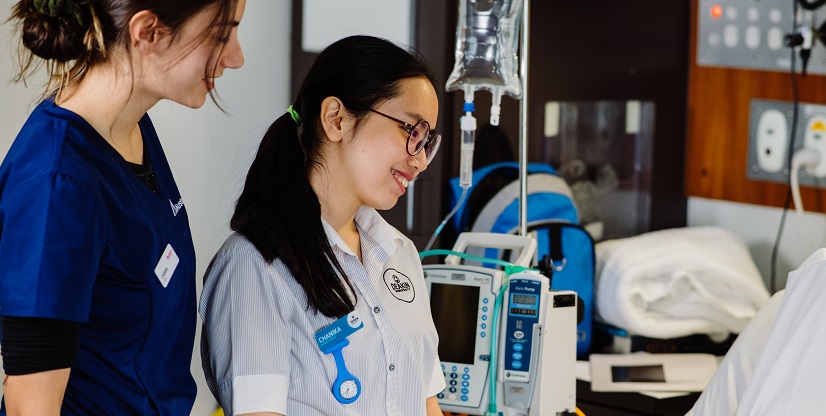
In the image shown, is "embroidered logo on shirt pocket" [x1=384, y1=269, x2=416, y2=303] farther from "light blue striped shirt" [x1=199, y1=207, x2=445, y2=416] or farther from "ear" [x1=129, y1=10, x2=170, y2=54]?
"ear" [x1=129, y1=10, x2=170, y2=54]

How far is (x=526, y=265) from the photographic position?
2.31 m

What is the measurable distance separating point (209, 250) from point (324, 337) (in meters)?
1.16

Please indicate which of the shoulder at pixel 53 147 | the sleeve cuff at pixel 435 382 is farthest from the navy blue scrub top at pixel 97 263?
the sleeve cuff at pixel 435 382

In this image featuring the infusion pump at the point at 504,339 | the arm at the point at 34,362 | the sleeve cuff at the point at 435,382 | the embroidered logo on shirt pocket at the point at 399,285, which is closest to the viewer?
the arm at the point at 34,362

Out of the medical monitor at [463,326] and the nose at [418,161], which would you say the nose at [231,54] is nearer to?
the nose at [418,161]

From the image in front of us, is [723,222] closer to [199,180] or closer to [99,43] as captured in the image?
[199,180]

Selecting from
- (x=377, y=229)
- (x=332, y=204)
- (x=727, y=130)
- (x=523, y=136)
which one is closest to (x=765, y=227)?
(x=727, y=130)

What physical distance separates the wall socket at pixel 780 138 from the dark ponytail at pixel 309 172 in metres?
2.01

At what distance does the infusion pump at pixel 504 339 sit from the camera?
2.21m

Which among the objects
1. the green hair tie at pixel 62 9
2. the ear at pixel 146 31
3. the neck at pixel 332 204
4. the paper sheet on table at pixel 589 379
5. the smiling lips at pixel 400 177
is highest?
the green hair tie at pixel 62 9

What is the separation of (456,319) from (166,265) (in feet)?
3.52

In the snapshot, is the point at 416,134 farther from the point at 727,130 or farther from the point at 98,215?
the point at 727,130

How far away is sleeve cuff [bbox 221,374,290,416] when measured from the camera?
1507 millimetres

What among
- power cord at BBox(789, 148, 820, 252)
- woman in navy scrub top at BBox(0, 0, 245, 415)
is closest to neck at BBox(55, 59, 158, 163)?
woman in navy scrub top at BBox(0, 0, 245, 415)
